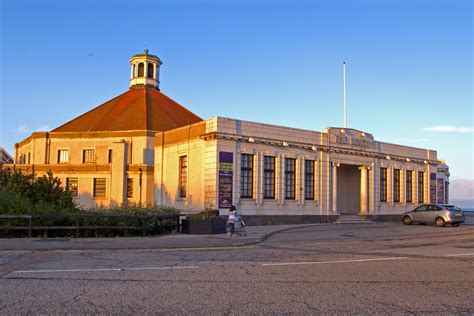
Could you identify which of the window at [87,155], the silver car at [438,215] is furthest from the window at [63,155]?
the silver car at [438,215]

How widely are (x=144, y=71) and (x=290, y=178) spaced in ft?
107

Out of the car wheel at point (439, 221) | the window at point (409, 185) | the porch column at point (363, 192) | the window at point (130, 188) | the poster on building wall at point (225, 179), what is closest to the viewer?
the poster on building wall at point (225, 179)

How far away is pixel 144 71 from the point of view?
58.0 metres

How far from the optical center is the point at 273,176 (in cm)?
3077

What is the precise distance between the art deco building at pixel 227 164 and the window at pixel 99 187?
92 millimetres

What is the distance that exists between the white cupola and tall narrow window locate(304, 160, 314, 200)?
31.1m

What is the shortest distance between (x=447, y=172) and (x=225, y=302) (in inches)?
2397

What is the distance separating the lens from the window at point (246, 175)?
95.8 ft

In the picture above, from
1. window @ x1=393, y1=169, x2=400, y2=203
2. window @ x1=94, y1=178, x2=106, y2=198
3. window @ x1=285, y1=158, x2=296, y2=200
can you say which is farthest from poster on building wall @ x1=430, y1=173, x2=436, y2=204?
window @ x1=94, y1=178, x2=106, y2=198

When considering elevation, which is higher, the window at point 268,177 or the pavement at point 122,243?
the window at point 268,177

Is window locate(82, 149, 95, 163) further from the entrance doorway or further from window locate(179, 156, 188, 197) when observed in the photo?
the entrance doorway

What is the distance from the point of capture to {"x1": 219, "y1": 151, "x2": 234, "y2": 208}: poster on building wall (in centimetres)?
2761

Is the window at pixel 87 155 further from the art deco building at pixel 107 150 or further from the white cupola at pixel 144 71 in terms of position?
the white cupola at pixel 144 71

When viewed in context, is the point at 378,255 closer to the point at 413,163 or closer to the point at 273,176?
the point at 273,176
